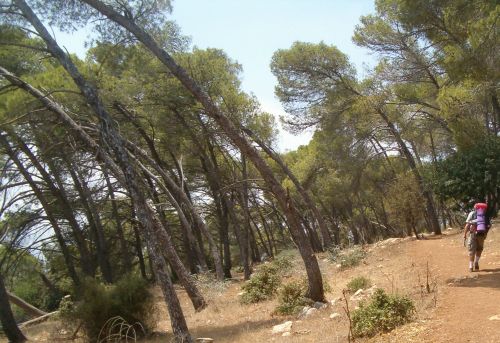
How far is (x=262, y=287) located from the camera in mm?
11305

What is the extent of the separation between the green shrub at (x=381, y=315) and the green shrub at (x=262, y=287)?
4797 millimetres

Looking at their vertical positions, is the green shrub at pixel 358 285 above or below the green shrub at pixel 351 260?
below

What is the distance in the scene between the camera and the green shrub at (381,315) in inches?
238

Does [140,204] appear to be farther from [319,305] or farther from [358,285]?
[358,285]

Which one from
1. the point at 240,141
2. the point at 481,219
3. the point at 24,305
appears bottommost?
the point at 24,305

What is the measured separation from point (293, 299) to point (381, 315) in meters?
3.07

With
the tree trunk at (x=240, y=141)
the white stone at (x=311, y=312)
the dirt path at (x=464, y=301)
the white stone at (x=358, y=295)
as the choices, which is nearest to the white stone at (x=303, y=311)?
the white stone at (x=311, y=312)

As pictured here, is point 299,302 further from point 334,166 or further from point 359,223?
point 359,223

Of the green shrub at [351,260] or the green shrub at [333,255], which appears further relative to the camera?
the green shrub at [333,255]

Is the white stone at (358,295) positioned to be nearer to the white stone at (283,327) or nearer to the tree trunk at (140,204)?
the white stone at (283,327)

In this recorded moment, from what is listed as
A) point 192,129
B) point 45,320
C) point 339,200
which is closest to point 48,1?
point 192,129

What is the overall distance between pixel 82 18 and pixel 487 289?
8696mm

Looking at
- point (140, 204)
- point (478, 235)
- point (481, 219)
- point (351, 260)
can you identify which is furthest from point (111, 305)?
point (351, 260)

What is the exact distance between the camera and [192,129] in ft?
55.2
